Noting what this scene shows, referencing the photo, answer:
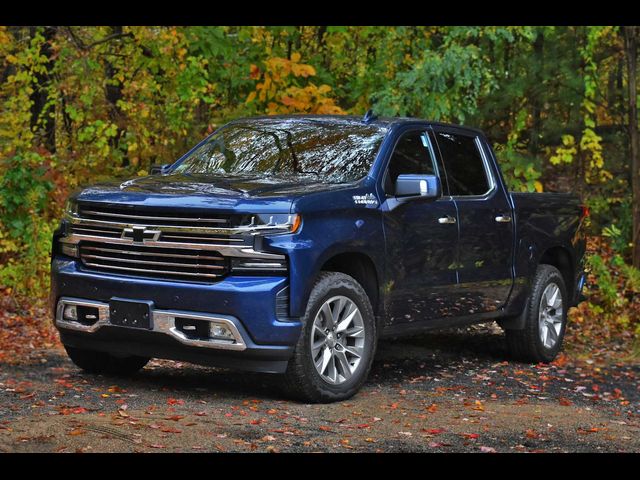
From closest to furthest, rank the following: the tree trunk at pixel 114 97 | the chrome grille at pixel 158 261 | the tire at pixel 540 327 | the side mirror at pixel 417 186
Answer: the chrome grille at pixel 158 261
the side mirror at pixel 417 186
the tire at pixel 540 327
the tree trunk at pixel 114 97

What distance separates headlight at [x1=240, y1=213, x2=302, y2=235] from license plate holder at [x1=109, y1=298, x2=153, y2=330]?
83cm

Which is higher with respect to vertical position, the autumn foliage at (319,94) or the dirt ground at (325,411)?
the autumn foliage at (319,94)

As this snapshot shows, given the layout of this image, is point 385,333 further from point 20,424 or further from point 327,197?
point 20,424

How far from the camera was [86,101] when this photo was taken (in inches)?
646

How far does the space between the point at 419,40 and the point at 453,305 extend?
26.8ft

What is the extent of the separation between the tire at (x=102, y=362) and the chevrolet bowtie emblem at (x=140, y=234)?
3.93 ft

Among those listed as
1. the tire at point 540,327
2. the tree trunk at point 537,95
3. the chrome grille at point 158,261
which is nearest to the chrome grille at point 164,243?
the chrome grille at point 158,261

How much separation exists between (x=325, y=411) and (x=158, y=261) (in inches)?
57.6

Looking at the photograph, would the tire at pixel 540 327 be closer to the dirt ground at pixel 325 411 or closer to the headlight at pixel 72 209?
the dirt ground at pixel 325 411

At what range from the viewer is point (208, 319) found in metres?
6.91

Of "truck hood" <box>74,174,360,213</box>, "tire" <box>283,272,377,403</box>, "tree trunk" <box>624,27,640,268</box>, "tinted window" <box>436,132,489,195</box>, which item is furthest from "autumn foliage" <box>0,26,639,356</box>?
"tire" <box>283,272,377,403</box>

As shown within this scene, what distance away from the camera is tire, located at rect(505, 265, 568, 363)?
9953 mm

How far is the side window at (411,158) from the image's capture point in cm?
816

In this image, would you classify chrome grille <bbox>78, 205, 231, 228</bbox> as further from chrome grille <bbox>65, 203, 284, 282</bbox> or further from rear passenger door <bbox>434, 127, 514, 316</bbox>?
rear passenger door <bbox>434, 127, 514, 316</bbox>
